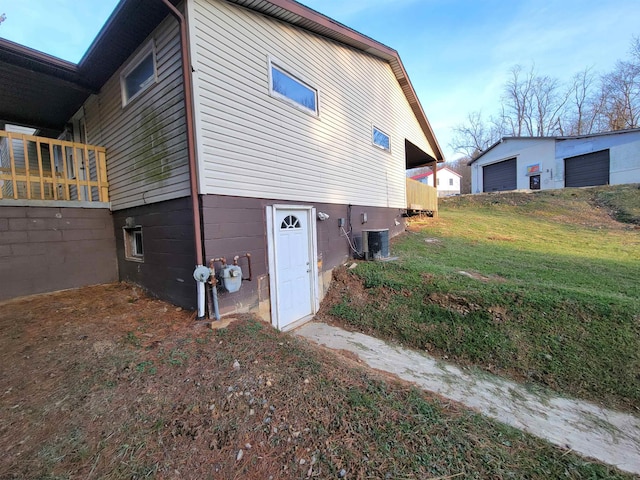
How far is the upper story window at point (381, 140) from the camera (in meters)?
8.64

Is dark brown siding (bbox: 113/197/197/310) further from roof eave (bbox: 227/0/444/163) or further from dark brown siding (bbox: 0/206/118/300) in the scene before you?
roof eave (bbox: 227/0/444/163)

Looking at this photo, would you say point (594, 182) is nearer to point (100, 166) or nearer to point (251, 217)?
point (251, 217)

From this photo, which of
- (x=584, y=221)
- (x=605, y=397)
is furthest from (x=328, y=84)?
(x=584, y=221)

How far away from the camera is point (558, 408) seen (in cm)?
310

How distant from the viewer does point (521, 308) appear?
4523 millimetres

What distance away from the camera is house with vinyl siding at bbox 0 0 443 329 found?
3.92 meters

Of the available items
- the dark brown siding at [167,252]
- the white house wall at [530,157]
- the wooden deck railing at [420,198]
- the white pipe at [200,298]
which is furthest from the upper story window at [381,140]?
the white house wall at [530,157]

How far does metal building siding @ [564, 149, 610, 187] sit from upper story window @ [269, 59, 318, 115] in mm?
21566

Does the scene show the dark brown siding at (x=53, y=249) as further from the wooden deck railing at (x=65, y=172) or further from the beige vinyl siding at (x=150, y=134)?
the beige vinyl siding at (x=150, y=134)

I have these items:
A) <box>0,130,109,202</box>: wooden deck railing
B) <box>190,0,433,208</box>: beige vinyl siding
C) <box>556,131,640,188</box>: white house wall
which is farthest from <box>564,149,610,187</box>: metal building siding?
<box>0,130,109,202</box>: wooden deck railing

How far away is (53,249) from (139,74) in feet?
11.8

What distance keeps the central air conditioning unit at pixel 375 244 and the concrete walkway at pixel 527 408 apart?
3118 mm

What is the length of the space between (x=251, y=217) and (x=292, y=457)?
3297 mm

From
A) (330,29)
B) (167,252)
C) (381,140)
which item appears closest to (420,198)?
(381,140)
